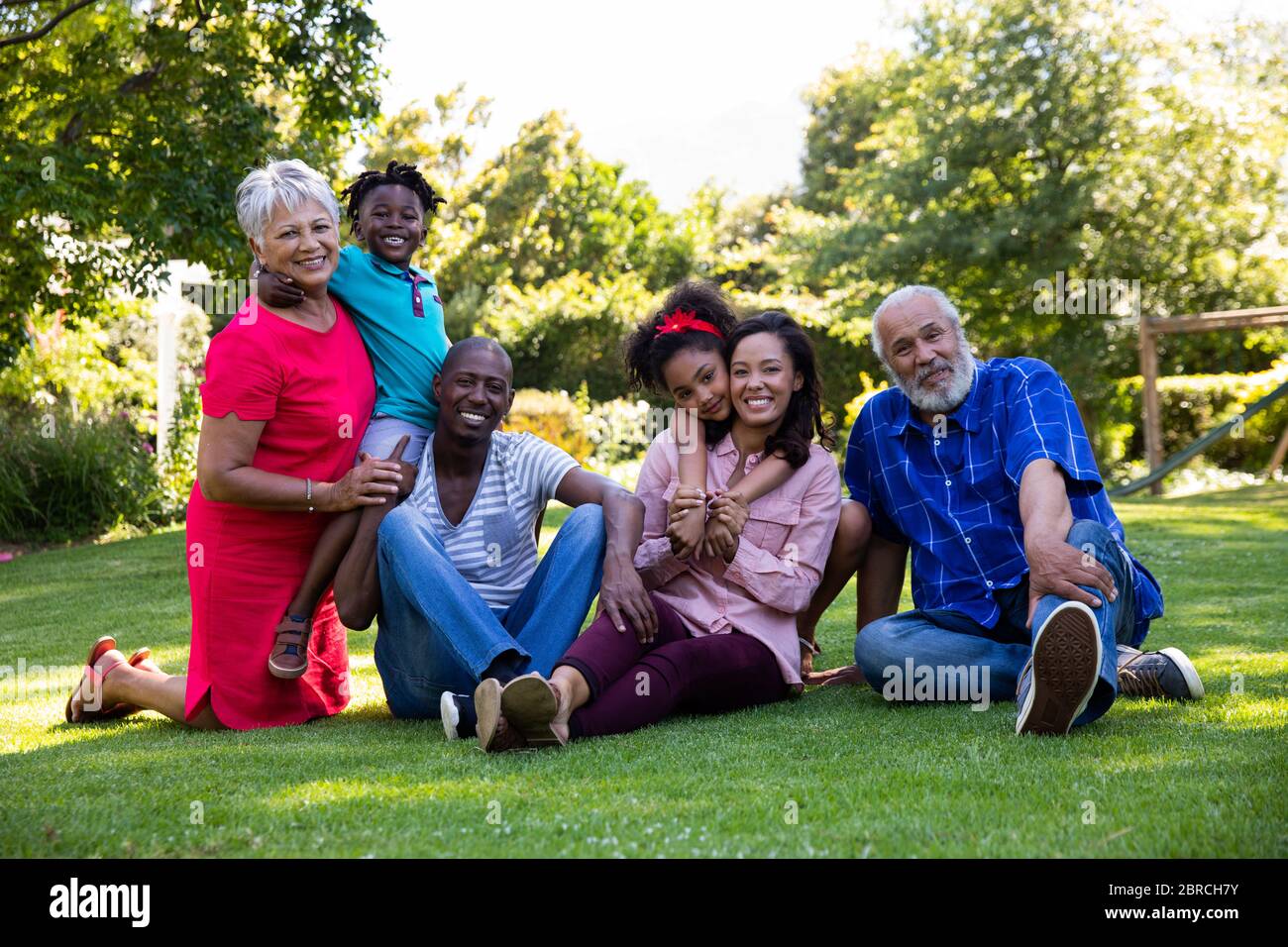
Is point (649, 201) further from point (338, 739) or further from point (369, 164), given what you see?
point (338, 739)

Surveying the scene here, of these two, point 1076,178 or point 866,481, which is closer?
point 866,481

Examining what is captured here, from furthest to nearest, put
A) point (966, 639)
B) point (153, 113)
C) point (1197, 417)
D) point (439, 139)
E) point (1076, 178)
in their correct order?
point (439, 139), point (1076, 178), point (1197, 417), point (153, 113), point (966, 639)

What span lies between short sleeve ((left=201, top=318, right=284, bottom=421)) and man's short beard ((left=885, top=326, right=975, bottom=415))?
205cm

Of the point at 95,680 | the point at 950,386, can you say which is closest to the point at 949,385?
the point at 950,386

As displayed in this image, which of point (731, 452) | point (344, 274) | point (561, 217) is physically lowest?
point (731, 452)

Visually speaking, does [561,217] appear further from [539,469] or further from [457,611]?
[457,611]

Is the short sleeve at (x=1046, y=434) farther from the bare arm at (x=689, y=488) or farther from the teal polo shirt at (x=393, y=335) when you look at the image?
the teal polo shirt at (x=393, y=335)

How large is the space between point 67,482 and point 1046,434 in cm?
1020

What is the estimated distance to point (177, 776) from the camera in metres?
3.18

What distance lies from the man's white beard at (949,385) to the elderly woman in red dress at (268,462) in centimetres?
172

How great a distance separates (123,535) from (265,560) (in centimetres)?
841

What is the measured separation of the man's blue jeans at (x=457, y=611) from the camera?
11.8 feet

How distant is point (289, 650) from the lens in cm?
399

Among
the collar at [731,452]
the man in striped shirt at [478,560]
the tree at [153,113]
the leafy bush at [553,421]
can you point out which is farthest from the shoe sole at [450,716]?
the leafy bush at [553,421]
